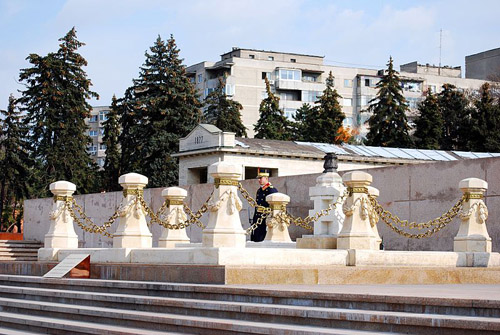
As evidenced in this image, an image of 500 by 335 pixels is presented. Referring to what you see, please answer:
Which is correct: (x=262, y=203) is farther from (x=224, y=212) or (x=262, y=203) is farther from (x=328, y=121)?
(x=328, y=121)

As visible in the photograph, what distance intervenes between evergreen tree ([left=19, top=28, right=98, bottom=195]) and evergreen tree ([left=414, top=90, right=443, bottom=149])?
983 inches

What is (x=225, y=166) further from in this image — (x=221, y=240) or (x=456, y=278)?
(x=456, y=278)

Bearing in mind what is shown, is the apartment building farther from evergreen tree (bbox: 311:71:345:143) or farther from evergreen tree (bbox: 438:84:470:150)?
evergreen tree (bbox: 438:84:470:150)

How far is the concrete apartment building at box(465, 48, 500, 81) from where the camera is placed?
9731cm

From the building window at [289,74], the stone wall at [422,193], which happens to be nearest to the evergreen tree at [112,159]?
the building window at [289,74]

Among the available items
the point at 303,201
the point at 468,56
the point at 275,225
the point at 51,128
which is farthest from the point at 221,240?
the point at 468,56

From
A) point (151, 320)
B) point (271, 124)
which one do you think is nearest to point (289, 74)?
point (271, 124)

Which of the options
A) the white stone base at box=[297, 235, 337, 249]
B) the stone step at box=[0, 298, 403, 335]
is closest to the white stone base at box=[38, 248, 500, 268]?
the stone step at box=[0, 298, 403, 335]

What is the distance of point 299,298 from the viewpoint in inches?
389

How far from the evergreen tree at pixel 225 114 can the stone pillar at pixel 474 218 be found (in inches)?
1944

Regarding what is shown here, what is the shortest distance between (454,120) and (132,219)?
54064 mm

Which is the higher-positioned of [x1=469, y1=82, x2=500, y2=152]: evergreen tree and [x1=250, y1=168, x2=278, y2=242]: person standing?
[x1=469, y1=82, x2=500, y2=152]: evergreen tree

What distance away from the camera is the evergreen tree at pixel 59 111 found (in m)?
52.3

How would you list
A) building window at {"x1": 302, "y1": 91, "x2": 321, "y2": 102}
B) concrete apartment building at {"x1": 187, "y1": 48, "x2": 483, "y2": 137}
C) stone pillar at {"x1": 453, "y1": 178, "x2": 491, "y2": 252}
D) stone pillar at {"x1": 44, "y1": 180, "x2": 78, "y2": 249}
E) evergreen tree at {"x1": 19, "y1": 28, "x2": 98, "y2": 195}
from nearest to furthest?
1. stone pillar at {"x1": 453, "y1": 178, "x2": 491, "y2": 252}
2. stone pillar at {"x1": 44, "y1": 180, "x2": 78, "y2": 249}
3. evergreen tree at {"x1": 19, "y1": 28, "x2": 98, "y2": 195}
4. concrete apartment building at {"x1": 187, "y1": 48, "x2": 483, "y2": 137}
5. building window at {"x1": 302, "y1": 91, "x2": 321, "y2": 102}
